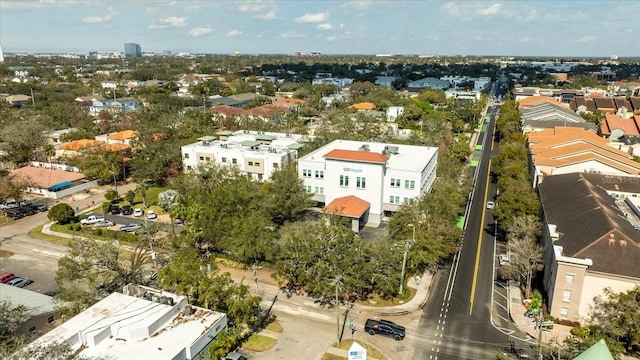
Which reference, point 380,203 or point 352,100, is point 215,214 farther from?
point 352,100

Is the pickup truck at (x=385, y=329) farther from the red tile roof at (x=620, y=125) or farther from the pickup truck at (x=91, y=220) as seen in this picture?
the red tile roof at (x=620, y=125)

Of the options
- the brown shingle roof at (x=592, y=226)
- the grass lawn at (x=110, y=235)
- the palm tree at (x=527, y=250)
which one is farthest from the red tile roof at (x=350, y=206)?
the grass lawn at (x=110, y=235)

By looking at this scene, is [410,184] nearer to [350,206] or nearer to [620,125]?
[350,206]

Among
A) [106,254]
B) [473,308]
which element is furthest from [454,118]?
[106,254]

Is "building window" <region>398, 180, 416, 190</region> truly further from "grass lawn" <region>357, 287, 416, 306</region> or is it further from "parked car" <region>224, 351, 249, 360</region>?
"parked car" <region>224, 351, 249, 360</region>

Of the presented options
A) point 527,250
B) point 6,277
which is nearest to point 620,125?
point 527,250

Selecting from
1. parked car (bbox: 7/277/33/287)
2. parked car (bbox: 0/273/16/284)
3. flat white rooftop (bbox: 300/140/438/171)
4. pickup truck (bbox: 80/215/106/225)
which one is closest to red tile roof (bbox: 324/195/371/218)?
flat white rooftop (bbox: 300/140/438/171)
